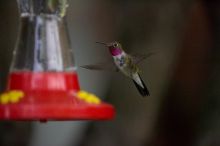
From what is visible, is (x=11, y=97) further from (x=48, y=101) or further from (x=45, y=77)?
(x=45, y=77)

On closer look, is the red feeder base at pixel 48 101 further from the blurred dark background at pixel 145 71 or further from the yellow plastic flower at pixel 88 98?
the blurred dark background at pixel 145 71

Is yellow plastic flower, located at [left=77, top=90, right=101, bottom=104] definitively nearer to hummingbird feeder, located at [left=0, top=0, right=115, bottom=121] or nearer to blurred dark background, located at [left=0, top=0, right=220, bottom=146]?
hummingbird feeder, located at [left=0, top=0, right=115, bottom=121]

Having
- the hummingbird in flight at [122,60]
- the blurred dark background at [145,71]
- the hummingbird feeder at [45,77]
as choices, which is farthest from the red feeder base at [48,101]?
the blurred dark background at [145,71]

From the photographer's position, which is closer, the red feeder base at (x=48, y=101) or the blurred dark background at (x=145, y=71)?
the red feeder base at (x=48, y=101)

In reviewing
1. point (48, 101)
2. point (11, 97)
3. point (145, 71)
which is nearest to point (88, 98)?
point (48, 101)

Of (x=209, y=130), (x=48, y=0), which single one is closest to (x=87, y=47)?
(x=209, y=130)

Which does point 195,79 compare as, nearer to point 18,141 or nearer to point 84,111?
point 18,141
